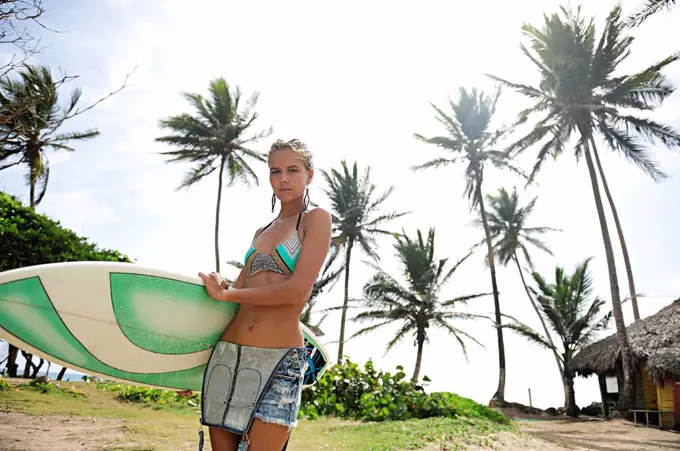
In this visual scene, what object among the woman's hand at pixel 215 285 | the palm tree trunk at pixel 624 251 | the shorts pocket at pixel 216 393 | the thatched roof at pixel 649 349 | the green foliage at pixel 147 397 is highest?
the palm tree trunk at pixel 624 251

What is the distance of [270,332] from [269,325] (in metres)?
0.02

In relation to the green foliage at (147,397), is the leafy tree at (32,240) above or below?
above

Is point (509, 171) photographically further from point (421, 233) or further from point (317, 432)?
point (317, 432)

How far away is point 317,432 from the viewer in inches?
324

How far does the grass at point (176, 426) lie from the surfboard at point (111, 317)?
398 cm

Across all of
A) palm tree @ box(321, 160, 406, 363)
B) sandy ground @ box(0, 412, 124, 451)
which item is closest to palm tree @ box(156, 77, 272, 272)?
palm tree @ box(321, 160, 406, 363)

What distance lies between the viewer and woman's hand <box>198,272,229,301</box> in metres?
1.93

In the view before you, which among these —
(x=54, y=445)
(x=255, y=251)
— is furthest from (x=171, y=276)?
(x=54, y=445)

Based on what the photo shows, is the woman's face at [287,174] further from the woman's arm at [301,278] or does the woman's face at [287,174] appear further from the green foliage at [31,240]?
the green foliage at [31,240]

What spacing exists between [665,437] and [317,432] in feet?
30.5

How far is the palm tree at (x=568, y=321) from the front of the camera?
20.8 meters

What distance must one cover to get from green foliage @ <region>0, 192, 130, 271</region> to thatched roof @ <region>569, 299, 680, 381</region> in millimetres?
14885

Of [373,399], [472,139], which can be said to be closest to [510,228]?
[472,139]

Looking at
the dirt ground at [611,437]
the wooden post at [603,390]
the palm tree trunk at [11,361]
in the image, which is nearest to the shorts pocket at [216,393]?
the dirt ground at [611,437]
